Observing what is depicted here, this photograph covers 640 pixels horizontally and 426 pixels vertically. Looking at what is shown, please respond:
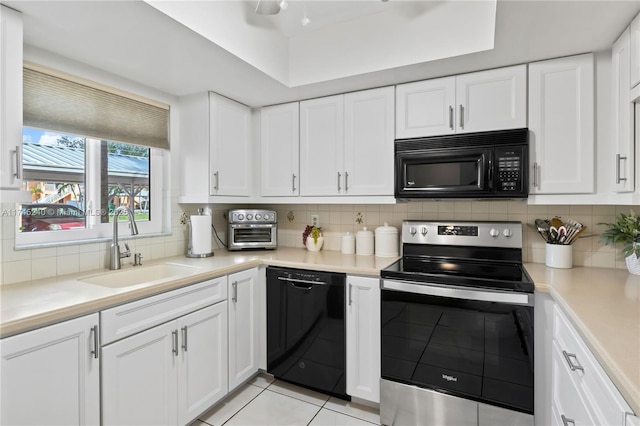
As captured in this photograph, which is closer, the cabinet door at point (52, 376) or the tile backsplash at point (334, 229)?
the cabinet door at point (52, 376)

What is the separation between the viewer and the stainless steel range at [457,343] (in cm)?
161

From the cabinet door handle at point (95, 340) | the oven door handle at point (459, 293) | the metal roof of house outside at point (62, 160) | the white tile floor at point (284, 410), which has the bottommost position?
the white tile floor at point (284, 410)

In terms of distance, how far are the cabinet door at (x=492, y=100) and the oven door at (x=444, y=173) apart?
0.17m

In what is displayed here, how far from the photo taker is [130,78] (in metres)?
2.06

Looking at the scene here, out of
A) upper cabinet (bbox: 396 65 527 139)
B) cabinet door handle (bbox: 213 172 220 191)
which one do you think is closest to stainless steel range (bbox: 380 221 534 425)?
upper cabinet (bbox: 396 65 527 139)

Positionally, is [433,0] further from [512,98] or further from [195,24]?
[195,24]

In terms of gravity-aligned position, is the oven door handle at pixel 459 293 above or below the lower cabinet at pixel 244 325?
above

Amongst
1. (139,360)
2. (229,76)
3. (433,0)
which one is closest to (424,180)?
(433,0)

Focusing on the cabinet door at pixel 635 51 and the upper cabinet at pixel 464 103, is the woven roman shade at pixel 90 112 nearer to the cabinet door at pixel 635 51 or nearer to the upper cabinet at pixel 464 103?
the upper cabinet at pixel 464 103

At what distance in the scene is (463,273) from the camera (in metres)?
1.83

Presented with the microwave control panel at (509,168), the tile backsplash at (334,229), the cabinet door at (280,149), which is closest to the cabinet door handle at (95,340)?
the tile backsplash at (334,229)

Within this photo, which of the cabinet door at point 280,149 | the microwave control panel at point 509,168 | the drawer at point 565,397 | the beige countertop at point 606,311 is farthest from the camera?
the cabinet door at point 280,149

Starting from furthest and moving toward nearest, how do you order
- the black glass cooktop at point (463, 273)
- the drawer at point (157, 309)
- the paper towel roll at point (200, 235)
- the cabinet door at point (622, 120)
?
1. the paper towel roll at point (200, 235)
2. the black glass cooktop at point (463, 273)
3. the cabinet door at point (622, 120)
4. the drawer at point (157, 309)

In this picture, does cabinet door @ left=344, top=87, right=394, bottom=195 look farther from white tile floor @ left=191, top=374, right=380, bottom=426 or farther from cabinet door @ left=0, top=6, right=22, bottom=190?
cabinet door @ left=0, top=6, right=22, bottom=190
